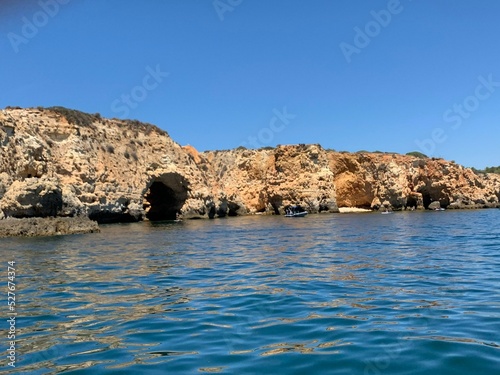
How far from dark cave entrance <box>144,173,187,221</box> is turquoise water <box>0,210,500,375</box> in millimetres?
41713

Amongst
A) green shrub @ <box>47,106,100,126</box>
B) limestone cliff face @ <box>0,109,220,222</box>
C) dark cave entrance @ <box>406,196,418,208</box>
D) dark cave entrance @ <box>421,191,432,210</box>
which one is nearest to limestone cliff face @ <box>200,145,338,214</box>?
limestone cliff face @ <box>0,109,220,222</box>

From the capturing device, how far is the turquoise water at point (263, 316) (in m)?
6.05

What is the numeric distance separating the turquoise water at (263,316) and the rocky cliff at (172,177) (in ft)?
75.2

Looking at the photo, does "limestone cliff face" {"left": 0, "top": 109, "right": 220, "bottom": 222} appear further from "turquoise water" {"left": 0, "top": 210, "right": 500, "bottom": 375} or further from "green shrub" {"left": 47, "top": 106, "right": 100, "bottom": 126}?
"turquoise water" {"left": 0, "top": 210, "right": 500, "bottom": 375}

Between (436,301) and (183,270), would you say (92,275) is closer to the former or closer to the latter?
(183,270)

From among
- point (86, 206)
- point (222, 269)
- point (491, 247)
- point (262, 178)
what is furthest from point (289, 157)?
point (222, 269)

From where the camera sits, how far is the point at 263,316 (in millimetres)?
8445

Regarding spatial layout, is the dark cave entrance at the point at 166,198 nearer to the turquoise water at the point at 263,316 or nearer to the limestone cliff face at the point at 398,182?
the limestone cliff face at the point at 398,182

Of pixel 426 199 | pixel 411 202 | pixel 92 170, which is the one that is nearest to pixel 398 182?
pixel 411 202

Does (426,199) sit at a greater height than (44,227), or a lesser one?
greater

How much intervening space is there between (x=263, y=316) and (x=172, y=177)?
Answer: 5031 cm

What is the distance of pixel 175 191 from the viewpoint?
60719 mm

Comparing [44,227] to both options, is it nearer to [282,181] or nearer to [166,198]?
[166,198]

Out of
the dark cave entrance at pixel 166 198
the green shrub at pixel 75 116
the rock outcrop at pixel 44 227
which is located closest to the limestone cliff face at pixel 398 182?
the dark cave entrance at pixel 166 198
